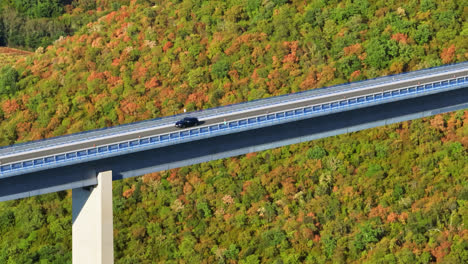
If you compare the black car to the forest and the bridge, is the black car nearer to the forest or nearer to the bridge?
the bridge

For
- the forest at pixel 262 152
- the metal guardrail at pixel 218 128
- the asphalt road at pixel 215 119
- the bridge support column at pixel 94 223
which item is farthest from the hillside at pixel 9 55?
the metal guardrail at pixel 218 128

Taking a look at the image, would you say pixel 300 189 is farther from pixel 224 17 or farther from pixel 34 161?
pixel 34 161

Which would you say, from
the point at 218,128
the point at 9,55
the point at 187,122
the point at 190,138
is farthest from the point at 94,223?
the point at 9,55

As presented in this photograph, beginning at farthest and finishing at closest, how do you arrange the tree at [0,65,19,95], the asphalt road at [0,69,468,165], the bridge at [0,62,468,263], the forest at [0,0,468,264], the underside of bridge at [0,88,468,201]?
the tree at [0,65,19,95]
the forest at [0,0,468,264]
the asphalt road at [0,69,468,165]
the bridge at [0,62,468,263]
the underside of bridge at [0,88,468,201]

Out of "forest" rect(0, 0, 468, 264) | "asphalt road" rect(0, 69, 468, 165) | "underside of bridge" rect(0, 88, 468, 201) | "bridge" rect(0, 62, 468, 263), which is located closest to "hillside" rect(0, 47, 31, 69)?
"forest" rect(0, 0, 468, 264)

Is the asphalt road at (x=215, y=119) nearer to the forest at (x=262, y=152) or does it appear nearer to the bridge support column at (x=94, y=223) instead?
the bridge support column at (x=94, y=223)

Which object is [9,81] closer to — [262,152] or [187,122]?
[262,152]

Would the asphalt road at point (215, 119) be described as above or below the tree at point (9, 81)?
below
